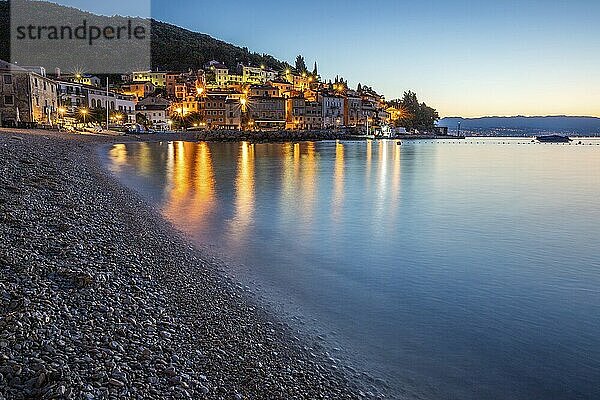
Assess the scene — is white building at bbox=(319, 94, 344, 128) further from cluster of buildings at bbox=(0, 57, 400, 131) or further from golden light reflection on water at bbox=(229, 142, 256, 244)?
Result: golden light reflection on water at bbox=(229, 142, 256, 244)

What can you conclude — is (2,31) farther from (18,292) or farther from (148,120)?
(18,292)

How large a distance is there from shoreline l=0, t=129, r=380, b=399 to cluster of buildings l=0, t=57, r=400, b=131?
63.5 meters

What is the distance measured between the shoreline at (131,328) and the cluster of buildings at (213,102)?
63550mm

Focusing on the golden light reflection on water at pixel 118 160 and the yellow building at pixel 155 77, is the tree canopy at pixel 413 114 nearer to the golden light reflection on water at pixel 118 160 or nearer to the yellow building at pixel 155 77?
the yellow building at pixel 155 77

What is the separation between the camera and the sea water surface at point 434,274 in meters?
6.08

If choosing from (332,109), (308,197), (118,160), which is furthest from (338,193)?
(332,109)

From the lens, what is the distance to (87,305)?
6.07 metres

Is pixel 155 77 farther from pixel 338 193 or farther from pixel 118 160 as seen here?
pixel 338 193

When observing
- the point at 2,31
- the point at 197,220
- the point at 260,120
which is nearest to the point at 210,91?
the point at 260,120

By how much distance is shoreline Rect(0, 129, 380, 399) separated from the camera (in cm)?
441

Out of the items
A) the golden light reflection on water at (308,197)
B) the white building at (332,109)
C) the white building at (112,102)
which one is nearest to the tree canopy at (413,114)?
the white building at (332,109)

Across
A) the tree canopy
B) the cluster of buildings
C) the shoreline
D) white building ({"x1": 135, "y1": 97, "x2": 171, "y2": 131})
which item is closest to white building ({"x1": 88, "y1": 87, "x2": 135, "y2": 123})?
the cluster of buildings

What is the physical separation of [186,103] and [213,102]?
11489 millimetres

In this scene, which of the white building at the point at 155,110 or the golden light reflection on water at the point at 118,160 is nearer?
the golden light reflection on water at the point at 118,160
